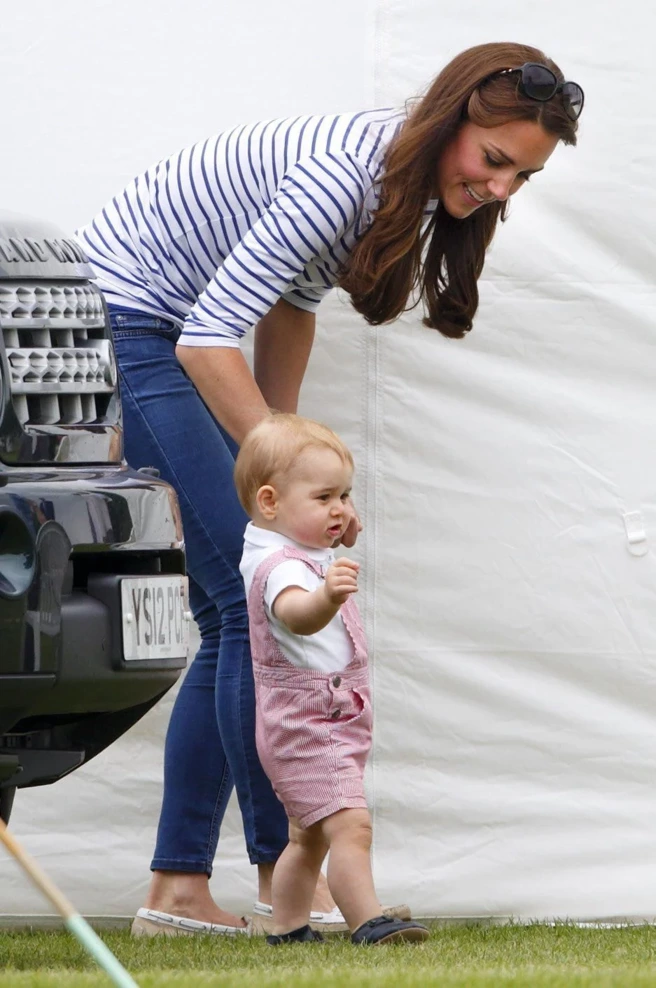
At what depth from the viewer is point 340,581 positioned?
8.31ft

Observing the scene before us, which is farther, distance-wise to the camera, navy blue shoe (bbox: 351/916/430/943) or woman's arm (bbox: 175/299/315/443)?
woman's arm (bbox: 175/299/315/443)

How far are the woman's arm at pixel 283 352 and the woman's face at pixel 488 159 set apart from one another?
49 centimetres

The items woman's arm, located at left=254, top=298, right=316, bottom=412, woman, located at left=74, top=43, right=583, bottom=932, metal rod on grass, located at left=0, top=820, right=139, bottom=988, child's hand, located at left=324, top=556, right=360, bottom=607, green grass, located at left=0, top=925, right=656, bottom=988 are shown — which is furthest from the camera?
woman's arm, located at left=254, top=298, right=316, bottom=412

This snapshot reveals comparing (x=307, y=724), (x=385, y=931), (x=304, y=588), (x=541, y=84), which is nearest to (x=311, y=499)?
(x=304, y=588)

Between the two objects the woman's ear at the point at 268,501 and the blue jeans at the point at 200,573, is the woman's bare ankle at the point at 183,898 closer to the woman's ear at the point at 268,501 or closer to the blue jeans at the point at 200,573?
the blue jeans at the point at 200,573

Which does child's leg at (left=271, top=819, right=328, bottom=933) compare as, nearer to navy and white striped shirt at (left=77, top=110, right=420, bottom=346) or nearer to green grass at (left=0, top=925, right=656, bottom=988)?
green grass at (left=0, top=925, right=656, bottom=988)

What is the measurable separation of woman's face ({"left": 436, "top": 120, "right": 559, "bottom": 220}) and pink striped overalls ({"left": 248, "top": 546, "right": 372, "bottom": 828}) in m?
0.78

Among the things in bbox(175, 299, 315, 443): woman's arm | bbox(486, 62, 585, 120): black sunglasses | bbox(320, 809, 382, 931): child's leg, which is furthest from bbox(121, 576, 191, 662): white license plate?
bbox(486, 62, 585, 120): black sunglasses

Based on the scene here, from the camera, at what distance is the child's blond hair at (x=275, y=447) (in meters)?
2.83

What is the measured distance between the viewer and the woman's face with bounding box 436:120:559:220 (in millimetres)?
2926

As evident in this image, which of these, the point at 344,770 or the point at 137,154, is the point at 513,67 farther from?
the point at 344,770

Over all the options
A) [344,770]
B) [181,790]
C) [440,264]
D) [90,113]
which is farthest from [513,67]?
[181,790]

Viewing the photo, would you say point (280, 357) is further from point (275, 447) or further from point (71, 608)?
point (71, 608)

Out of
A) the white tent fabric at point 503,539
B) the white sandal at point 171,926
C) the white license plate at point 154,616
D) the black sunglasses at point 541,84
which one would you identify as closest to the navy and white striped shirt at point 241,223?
the black sunglasses at point 541,84
